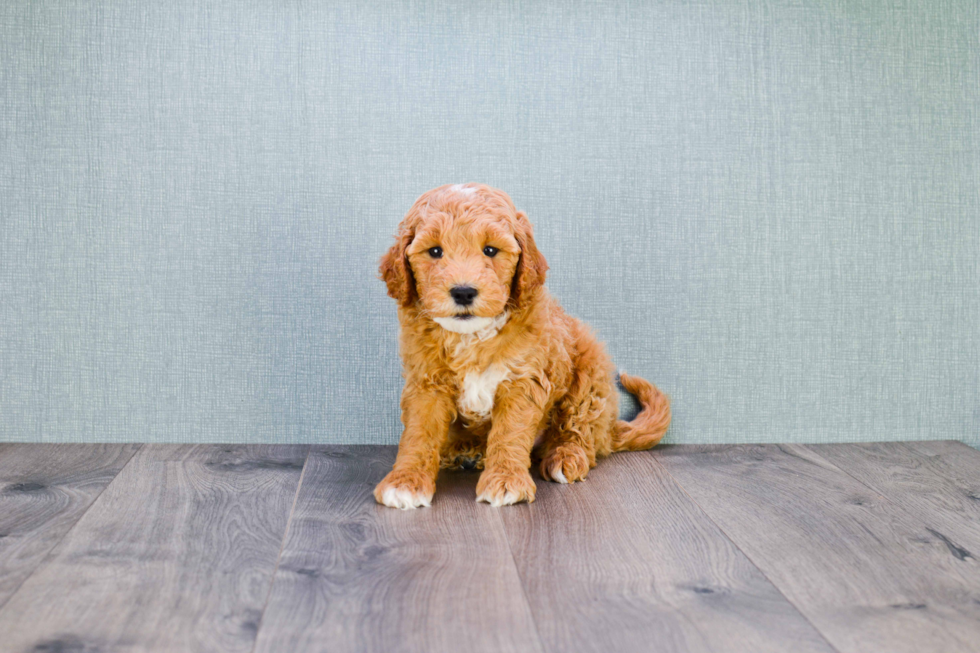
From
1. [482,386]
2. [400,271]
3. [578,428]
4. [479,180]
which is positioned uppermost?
[479,180]

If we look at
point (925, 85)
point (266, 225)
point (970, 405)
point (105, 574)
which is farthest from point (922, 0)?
point (105, 574)

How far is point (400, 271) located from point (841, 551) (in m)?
1.02

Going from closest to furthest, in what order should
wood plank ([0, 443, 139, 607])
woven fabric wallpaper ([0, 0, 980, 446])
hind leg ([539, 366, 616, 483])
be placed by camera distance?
wood plank ([0, 443, 139, 607]) → hind leg ([539, 366, 616, 483]) → woven fabric wallpaper ([0, 0, 980, 446])

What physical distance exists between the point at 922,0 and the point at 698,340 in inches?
45.7

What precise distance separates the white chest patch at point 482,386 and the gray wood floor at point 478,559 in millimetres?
214

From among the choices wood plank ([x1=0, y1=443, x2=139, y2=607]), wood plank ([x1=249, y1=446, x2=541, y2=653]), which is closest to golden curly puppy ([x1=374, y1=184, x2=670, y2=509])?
wood plank ([x1=249, y1=446, x2=541, y2=653])

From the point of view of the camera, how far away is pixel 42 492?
172cm

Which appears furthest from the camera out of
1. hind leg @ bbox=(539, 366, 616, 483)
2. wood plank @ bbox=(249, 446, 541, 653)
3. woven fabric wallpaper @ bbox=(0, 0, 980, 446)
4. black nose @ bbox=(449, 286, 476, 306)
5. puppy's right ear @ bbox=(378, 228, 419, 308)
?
woven fabric wallpaper @ bbox=(0, 0, 980, 446)

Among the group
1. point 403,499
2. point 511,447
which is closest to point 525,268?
point 511,447

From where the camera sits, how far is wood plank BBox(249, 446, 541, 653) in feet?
3.58

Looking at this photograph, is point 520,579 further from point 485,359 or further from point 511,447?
point 485,359

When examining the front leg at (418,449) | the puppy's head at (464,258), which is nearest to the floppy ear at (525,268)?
the puppy's head at (464,258)

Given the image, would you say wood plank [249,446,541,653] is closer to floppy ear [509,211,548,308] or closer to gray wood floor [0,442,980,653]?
gray wood floor [0,442,980,653]

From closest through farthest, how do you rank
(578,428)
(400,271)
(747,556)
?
(747,556)
(400,271)
(578,428)
